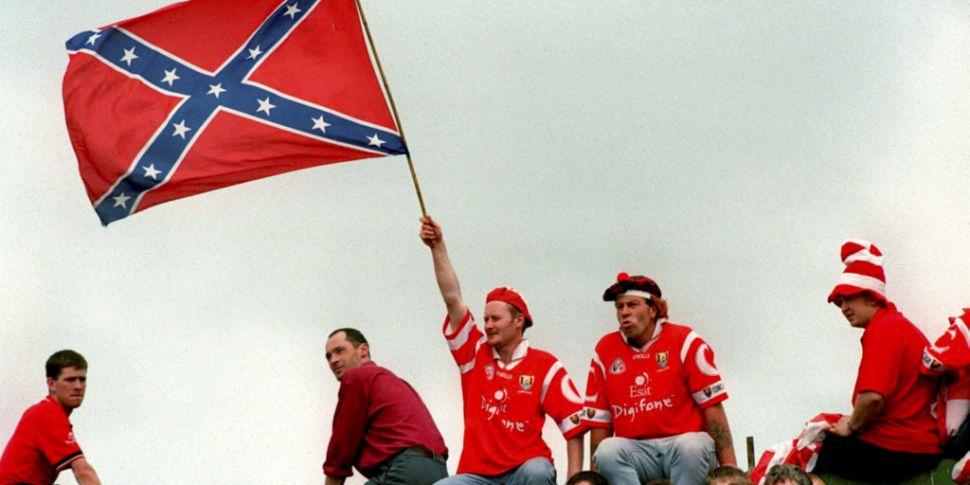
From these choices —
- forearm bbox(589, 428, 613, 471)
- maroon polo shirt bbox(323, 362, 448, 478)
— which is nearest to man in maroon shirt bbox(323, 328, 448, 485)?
maroon polo shirt bbox(323, 362, 448, 478)

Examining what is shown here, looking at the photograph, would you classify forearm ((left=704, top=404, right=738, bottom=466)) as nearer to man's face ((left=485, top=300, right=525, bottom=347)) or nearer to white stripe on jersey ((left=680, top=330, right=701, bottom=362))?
white stripe on jersey ((left=680, top=330, right=701, bottom=362))

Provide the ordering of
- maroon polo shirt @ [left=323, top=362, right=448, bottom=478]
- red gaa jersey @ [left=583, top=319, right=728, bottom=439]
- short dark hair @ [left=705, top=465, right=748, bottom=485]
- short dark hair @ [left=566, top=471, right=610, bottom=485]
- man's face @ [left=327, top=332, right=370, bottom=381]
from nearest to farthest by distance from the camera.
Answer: short dark hair @ [left=705, top=465, right=748, bottom=485], short dark hair @ [left=566, top=471, right=610, bottom=485], maroon polo shirt @ [left=323, top=362, right=448, bottom=478], red gaa jersey @ [left=583, top=319, right=728, bottom=439], man's face @ [left=327, top=332, right=370, bottom=381]

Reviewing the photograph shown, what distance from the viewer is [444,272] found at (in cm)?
1401

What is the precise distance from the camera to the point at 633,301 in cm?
1381

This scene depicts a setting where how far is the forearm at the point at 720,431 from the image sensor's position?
13414 mm

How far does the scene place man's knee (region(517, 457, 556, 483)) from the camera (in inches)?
527

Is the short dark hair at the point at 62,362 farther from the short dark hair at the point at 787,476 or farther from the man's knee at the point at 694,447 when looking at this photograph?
the short dark hair at the point at 787,476

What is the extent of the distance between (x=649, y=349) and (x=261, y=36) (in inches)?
166

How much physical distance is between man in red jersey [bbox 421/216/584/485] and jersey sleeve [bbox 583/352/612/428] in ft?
0.32

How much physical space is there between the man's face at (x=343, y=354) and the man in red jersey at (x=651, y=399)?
172 cm

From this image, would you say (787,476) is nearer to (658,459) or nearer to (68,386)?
(658,459)

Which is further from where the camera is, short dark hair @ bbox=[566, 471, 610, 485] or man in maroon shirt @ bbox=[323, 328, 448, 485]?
man in maroon shirt @ bbox=[323, 328, 448, 485]

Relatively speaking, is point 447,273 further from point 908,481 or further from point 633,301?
point 908,481

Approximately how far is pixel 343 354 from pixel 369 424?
57 centimetres
